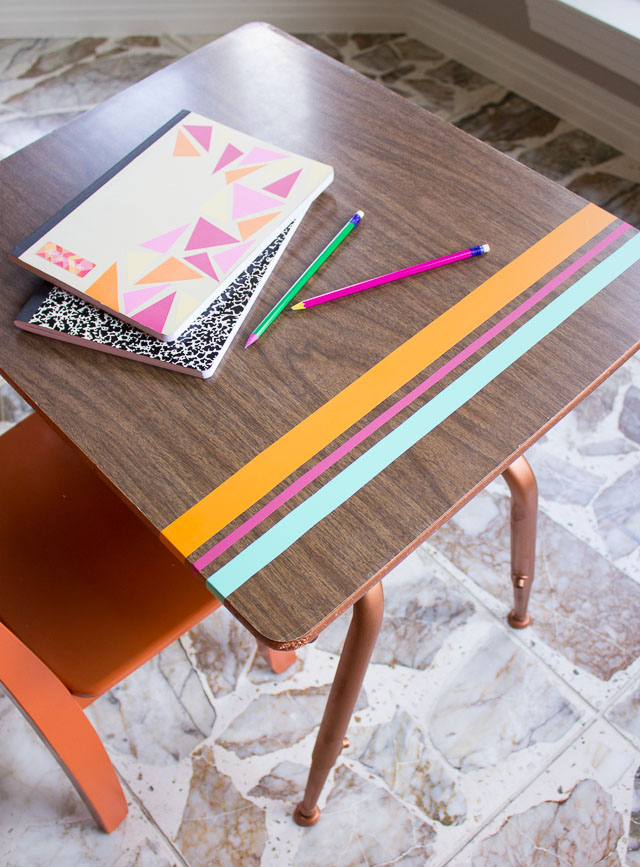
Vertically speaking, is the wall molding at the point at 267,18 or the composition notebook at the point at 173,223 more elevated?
the composition notebook at the point at 173,223

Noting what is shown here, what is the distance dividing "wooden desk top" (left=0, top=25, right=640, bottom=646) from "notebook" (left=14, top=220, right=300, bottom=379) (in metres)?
0.02

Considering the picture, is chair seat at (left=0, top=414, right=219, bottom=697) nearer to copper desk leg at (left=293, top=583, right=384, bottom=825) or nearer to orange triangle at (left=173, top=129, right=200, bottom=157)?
copper desk leg at (left=293, top=583, right=384, bottom=825)

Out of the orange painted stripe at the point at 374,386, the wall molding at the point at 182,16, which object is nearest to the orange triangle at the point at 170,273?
the orange painted stripe at the point at 374,386

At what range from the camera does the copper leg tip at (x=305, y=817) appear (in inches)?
49.5

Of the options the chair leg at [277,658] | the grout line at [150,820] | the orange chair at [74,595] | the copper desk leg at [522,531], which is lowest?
the grout line at [150,820]

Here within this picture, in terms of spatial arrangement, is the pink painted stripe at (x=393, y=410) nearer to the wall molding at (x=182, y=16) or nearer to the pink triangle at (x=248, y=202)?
the pink triangle at (x=248, y=202)

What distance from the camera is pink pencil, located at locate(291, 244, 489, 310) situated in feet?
3.05

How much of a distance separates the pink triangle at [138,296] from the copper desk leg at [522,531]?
51 cm

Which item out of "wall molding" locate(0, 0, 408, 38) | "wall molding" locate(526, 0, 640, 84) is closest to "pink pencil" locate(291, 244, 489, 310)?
"wall molding" locate(526, 0, 640, 84)

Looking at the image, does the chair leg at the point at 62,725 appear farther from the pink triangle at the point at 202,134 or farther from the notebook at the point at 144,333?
the pink triangle at the point at 202,134

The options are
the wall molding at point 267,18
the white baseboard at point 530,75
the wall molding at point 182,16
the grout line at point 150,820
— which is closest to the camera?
the grout line at point 150,820

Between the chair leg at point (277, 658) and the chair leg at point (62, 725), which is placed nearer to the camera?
the chair leg at point (62, 725)

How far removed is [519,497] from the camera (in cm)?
116

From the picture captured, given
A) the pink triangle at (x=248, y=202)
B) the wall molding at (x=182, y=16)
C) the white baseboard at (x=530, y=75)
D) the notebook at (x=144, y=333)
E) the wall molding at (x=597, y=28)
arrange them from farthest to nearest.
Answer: the wall molding at (x=182, y=16) → the white baseboard at (x=530, y=75) → the wall molding at (x=597, y=28) → the pink triangle at (x=248, y=202) → the notebook at (x=144, y=333)
